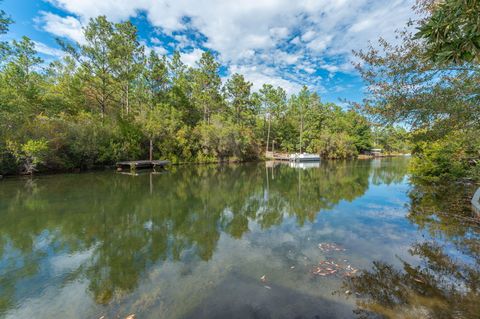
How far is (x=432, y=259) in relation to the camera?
15.7 feet

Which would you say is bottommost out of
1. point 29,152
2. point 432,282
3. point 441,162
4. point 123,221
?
point 123,221

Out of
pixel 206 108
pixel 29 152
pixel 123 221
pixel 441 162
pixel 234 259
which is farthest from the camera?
pixel 206 108

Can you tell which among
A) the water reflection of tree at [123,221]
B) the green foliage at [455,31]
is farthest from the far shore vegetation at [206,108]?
the water reflection of tree at [123,221]

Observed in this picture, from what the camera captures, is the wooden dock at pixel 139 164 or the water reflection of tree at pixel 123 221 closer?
→ the water reflection of tree at pixel 123 221

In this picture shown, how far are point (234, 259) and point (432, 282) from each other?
3.53 meters

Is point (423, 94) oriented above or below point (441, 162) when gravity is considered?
above

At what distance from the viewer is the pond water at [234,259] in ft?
10.9

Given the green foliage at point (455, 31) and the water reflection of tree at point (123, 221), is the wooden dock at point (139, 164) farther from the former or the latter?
the green foliage at point (455, 31)

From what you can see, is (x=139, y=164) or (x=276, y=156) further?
(x=276, y=156)

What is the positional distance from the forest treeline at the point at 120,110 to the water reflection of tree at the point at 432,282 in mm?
3204

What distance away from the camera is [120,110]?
27.1m

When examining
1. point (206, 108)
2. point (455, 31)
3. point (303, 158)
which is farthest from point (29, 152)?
point (303, 158)

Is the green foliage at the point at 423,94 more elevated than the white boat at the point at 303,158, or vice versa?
the green foliage at the point at 423,94

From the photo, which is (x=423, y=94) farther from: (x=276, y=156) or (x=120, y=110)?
(x=276, y=156)
